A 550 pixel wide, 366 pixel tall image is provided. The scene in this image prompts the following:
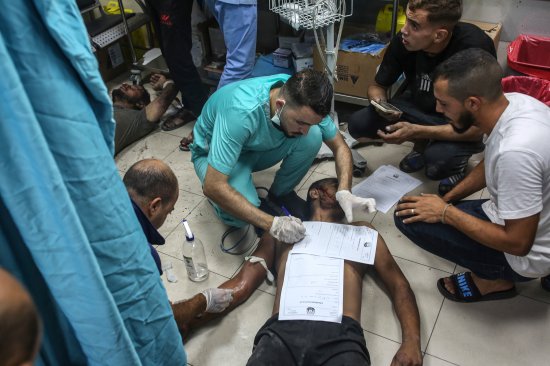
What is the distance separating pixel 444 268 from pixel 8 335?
1.76m

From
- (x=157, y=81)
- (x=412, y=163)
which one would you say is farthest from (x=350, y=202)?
(x=157, y=81)

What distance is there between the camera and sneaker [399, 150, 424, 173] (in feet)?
8.05

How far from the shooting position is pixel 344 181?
1.96 m

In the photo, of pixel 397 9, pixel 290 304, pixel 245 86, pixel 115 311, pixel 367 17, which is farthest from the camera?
pixel 367 17

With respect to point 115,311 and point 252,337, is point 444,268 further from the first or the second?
point 115,311

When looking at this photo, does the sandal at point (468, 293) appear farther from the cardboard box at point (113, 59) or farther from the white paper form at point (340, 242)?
the cardboard box at point (113, 59)

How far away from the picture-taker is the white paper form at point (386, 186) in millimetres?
2197

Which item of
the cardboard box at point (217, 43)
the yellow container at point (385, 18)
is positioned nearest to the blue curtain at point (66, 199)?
the yellow container at point (385, 18)

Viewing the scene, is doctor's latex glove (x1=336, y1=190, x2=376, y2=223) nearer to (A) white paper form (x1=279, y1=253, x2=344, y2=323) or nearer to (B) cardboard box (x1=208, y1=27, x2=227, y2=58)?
(A) white paper form (x1=279, y1=253, x2=344, y2=323)

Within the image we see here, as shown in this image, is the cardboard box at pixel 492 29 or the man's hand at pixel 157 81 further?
the man's hand at pixel 157 81

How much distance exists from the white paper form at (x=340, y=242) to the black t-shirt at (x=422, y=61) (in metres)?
0.92

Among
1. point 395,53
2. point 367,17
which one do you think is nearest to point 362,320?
point 395,53

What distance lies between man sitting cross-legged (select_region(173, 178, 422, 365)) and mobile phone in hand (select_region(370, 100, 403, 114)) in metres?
0.54

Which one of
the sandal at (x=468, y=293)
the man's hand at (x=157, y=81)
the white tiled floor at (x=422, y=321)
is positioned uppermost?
the man's hand at (x=157, y=81)
